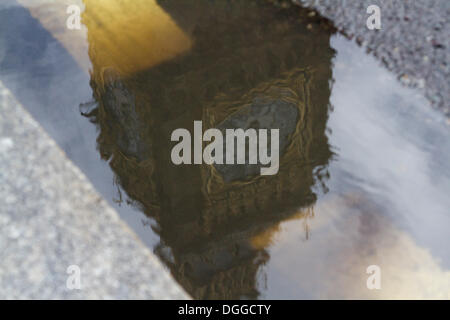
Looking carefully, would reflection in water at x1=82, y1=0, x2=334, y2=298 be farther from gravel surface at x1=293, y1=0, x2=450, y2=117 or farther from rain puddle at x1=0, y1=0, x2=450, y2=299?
gravel surface at x1=293, y1=0, x2=450, y2=117

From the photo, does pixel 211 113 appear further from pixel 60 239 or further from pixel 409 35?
pixel 409 35

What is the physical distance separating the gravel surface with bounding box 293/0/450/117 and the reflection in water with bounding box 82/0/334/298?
24 centimetres

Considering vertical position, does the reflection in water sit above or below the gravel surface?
below

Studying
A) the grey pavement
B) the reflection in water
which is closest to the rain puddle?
the reflection in water

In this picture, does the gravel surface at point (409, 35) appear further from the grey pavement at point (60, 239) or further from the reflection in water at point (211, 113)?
the grey pavement at point (60, 239)

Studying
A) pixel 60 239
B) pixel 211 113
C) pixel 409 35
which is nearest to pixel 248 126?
pixel 211 113

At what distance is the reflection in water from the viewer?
89.4 inches

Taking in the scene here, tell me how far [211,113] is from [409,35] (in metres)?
1.44

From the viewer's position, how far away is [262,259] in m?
2.20

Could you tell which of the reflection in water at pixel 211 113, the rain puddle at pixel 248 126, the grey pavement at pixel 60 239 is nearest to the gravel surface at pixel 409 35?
the rain puddle at pixel 248 126

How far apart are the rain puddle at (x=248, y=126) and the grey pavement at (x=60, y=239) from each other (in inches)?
5.3

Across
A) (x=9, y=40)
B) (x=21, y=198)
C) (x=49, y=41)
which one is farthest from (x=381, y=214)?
(x=9, y=40)

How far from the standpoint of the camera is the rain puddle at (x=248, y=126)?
2.20m

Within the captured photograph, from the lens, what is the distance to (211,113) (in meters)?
2.86
